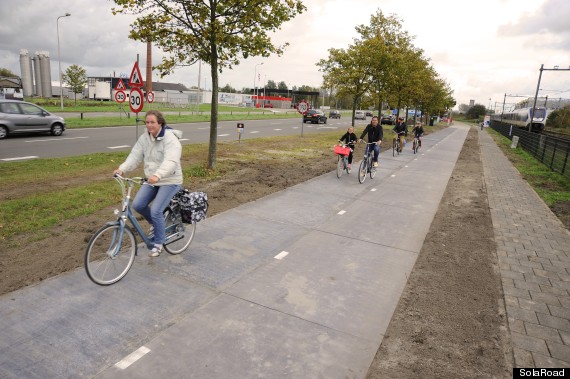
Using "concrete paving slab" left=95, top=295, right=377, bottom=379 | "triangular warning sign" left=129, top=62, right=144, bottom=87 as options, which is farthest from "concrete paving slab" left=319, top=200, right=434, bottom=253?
"triangular warning sign" left=129, top=62, right=144, bottom=87

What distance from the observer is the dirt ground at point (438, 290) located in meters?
3.23

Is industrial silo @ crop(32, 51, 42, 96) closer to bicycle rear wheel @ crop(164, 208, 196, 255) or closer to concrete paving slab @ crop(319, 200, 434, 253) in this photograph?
concrete paving slab @ crop(319, 200, 434, 253)

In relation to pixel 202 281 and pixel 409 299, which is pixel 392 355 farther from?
pixel 202 281

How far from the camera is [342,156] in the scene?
439 inches

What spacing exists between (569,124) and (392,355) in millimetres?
66642

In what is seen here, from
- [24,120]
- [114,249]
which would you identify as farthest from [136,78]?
[24,120]

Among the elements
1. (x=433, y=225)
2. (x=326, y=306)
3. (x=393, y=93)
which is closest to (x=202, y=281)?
(x=326, y=306)

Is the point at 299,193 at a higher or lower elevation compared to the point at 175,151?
lower

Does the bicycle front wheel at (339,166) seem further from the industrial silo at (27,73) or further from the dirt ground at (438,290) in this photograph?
the industrial silo at (27,73)

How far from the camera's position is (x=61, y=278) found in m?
4.22

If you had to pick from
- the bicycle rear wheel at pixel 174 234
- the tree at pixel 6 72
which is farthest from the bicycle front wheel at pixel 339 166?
the tree at pixel 6 72

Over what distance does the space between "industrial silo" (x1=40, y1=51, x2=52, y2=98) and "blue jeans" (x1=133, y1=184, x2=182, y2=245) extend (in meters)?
89.6

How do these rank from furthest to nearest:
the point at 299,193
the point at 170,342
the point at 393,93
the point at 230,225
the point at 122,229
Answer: the point at 393,93
the point at 299,193
the point at 230,225
the point at 122,229
the point at 170,342

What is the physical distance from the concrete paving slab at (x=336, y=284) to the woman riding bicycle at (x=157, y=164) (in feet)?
4.30
